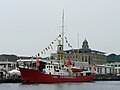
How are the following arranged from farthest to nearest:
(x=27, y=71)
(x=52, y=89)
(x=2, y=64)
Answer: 1. (x=2, y=64)
2. (x=27, y=71)
3. (x=52, y=89)

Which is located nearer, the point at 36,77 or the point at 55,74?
the point at 36,77

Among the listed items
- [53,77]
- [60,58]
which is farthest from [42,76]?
[60,58]

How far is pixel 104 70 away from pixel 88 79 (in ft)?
246

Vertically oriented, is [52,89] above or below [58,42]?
below

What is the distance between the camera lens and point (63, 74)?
91750 mm

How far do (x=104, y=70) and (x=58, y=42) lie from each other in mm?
85994

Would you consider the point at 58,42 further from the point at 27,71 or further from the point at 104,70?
the point at 104,70

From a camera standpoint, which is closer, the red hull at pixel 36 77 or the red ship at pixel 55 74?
the red hull at pixel 36 77

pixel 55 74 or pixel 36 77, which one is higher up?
pixel 55 74

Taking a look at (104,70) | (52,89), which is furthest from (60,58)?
(104,70)

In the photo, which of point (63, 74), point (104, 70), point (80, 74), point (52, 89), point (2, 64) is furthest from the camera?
point (104, 70)

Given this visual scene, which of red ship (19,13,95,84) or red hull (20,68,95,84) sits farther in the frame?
red ship (19,13,95,84)

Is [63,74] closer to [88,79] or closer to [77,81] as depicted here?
[77,81]

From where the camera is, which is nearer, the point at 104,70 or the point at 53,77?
the point at 53,77
